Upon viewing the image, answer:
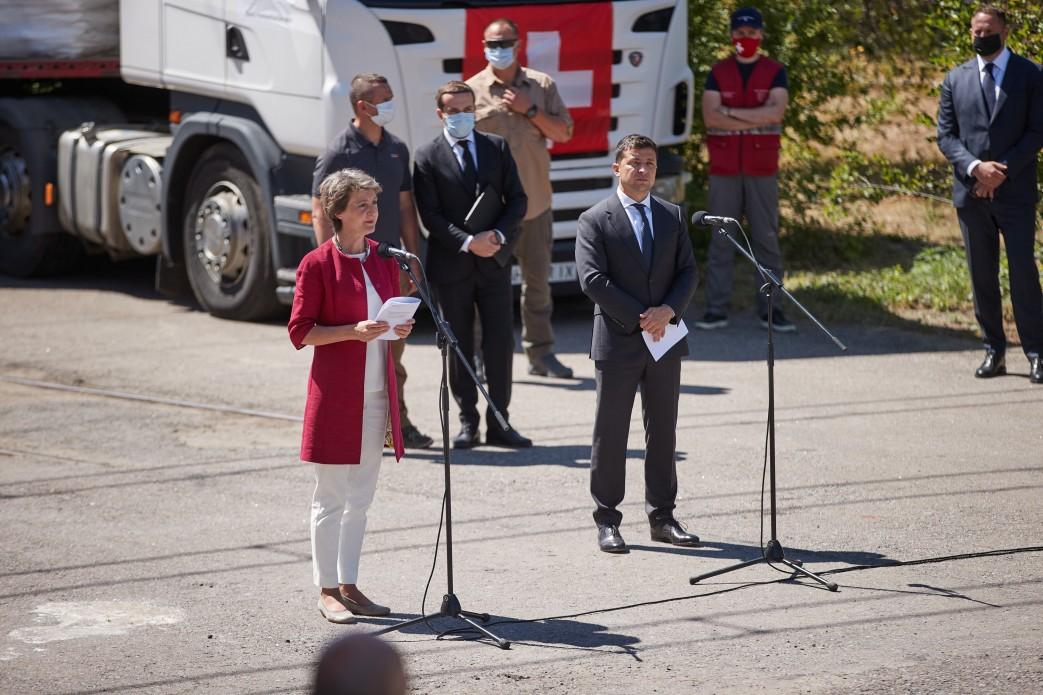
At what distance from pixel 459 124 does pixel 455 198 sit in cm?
43

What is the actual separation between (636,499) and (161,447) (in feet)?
9.65

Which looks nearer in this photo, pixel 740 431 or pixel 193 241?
pixel 740 431

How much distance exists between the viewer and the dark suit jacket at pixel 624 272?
7250 millimetres

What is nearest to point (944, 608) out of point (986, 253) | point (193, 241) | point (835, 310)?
point (986, 253)

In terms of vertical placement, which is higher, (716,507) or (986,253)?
(986,253)

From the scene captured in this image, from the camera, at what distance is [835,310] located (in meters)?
12.7

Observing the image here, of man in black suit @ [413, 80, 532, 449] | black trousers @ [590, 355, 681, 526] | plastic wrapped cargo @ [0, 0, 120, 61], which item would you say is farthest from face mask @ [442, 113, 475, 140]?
plastic wrapped cargo @ [0, 0, 120, 61]

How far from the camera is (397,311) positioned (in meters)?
6.20

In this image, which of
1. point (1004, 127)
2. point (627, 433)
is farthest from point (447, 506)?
point (1004, 127)

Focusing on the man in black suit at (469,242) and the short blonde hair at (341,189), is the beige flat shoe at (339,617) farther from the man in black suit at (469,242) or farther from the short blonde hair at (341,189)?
the man in black suit at (469,242)

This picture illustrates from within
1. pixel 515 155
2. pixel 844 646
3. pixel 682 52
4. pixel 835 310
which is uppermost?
pixel 682 52

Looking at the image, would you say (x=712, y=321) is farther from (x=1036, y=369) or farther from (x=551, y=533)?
(x=551, y=533)

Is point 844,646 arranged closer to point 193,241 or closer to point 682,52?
point 682,52

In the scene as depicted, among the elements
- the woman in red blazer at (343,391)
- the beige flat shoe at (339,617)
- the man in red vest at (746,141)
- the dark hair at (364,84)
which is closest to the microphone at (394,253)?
the woman in red blazer at (343,391)
